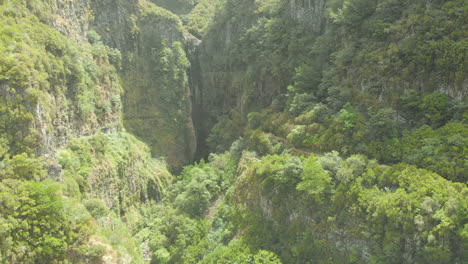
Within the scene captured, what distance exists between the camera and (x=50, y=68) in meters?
30.1

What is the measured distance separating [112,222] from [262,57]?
28.3m

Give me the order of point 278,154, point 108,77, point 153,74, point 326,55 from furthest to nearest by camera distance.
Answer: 1. point 153,74
2. point 108,77
3. point 326,55
4. point 278,154

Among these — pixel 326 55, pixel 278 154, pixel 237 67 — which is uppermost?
pixel 237 67

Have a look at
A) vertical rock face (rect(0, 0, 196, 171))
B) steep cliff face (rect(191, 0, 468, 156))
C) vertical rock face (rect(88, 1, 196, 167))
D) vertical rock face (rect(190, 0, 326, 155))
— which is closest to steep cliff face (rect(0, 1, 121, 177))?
vertical rock face (rect(0, 0, 196, 171))

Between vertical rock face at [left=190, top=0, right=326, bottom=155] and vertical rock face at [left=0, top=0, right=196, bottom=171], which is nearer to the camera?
vertical rock face at [left=0, top=0, right=196, bottom=171]

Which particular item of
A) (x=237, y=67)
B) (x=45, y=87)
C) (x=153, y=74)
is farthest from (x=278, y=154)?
(x=153, y=74)

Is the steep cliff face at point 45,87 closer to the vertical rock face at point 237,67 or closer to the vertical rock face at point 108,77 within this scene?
the vertical rock face at point 108,77

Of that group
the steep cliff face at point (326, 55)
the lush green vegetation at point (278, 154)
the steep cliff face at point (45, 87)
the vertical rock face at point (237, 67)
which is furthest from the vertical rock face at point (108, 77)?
the steep cliff face at point (326, 55)

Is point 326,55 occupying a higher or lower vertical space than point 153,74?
lower

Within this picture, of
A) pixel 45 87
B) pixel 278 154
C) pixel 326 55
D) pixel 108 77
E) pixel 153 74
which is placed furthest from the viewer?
pixel 153 74

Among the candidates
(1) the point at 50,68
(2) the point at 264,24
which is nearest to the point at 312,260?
(1) the point at 50,68

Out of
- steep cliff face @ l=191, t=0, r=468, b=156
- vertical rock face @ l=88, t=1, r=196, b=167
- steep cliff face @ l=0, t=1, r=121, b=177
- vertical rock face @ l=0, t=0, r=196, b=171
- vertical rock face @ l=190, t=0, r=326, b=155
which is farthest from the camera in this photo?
vertical rock face @ l=88, t=1, r=196, b=167

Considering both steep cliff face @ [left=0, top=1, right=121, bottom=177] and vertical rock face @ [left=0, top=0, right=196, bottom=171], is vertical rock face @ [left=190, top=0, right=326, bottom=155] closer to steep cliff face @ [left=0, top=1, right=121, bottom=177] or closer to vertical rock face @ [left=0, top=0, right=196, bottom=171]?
vertical rock face @ [left=0, top=0, right=196, bottom=171]

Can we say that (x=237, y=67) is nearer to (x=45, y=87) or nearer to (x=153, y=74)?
(x=153, y=74)
